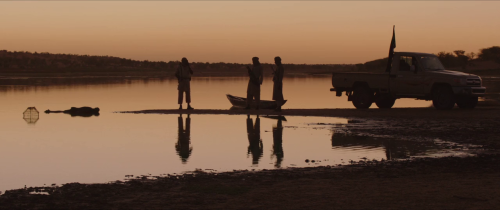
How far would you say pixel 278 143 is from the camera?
15.3m

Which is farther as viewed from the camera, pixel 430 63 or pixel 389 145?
pixel 430 63

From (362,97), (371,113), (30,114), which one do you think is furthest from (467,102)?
(30,114)

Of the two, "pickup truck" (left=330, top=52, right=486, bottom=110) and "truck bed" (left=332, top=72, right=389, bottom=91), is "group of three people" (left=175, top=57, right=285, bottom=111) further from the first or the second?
"pickup truck" (left=330, top=52, right=486, bottom=110)

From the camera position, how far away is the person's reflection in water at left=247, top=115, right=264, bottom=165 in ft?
43.2

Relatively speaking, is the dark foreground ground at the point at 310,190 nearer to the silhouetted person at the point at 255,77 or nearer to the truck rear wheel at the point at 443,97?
the silhouetted person at the point at 255,77

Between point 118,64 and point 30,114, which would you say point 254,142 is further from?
point 118,64

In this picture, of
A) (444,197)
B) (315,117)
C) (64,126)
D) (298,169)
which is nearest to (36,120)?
(64,126)

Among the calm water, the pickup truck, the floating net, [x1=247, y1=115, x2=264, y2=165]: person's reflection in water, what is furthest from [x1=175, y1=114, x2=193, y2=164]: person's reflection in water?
the pickup truck

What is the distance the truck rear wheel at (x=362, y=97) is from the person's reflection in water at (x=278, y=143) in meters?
Answer: 7.18

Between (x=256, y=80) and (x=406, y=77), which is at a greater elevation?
(x=406, y=77)

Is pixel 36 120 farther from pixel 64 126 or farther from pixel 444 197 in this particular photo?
pixel 444 197

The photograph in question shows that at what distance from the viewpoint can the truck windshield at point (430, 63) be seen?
84.0 feet

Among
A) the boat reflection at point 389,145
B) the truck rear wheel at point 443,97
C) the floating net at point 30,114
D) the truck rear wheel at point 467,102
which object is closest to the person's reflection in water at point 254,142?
the boat reflection at point 389,145

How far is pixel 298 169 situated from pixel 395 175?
5.06ft
